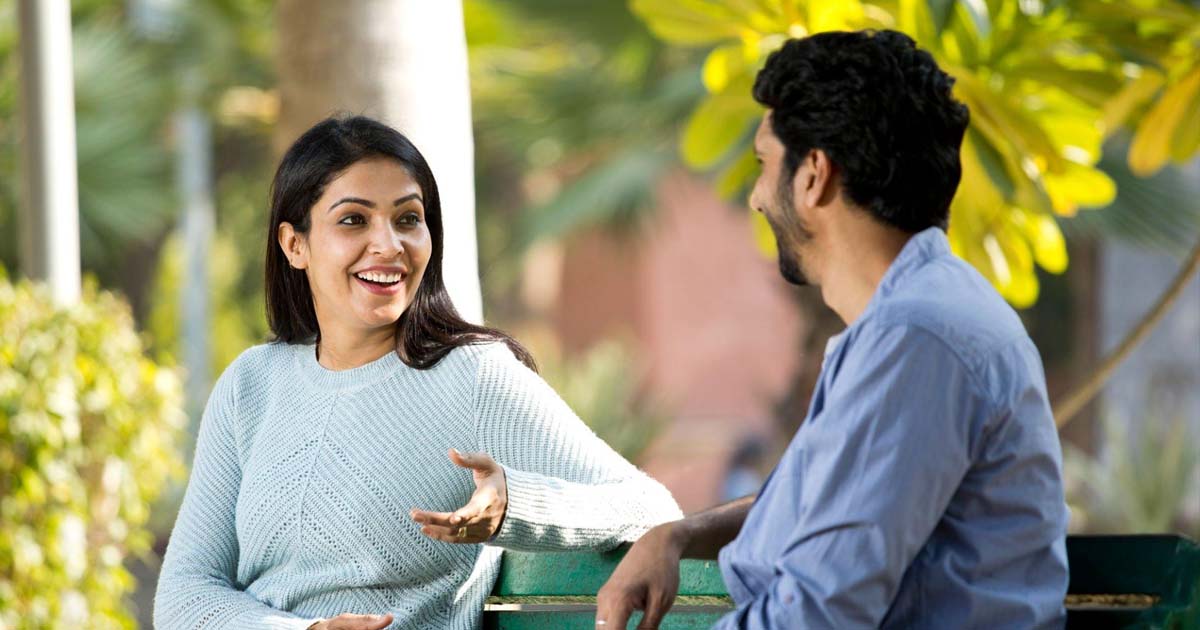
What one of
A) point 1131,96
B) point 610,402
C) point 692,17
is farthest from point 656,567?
point 610,402

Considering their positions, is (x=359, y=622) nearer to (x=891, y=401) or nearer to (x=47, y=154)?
(x=891, y=401)

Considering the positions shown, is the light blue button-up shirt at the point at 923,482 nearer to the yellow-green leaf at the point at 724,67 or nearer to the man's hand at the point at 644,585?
the man's hand at the point at 644,585

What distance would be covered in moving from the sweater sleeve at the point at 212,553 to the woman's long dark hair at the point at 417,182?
34 cm

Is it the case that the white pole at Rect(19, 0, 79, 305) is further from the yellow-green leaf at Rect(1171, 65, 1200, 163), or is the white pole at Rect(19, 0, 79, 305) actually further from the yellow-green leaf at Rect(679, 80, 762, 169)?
the yellow-green leaf at Rect(1171, 65, 1200, 163)

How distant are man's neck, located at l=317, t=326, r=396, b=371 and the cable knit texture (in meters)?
0.02

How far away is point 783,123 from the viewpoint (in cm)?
207

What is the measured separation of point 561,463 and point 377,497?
307 millimetres

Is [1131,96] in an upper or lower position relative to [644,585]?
upper

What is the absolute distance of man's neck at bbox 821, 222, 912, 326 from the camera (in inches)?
81.2

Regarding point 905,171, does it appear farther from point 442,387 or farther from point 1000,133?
point 1000,133

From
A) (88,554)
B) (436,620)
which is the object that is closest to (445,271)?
(436,620)

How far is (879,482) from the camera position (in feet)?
6.07

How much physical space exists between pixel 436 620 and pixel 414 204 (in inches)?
26.7

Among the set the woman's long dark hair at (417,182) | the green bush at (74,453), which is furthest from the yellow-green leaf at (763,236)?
the green bush at (74,453)
